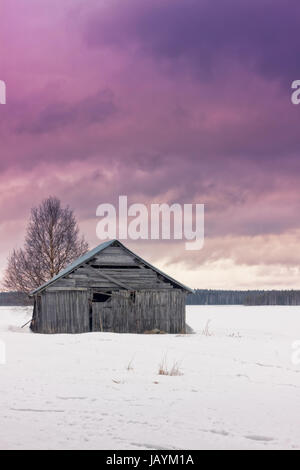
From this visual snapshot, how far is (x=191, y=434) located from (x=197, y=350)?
12.4 meters

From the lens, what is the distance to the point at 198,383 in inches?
462

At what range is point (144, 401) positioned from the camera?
945 centimetres

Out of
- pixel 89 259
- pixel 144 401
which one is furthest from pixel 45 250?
pixel 144 401

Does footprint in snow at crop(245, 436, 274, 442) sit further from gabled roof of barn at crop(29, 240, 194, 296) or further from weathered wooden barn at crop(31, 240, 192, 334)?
gabled roof of barn at crop(29, 240, 194, 296)

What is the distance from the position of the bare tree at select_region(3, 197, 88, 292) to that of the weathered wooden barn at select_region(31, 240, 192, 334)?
10869mm

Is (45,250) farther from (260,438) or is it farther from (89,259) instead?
(260,438)

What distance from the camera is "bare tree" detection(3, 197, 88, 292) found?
44.1 m

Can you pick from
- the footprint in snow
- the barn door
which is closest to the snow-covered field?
the footprint in snow

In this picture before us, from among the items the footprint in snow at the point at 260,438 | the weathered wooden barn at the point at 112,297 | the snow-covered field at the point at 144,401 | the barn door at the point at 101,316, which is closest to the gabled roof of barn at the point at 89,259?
the weathered wooden barn at the point at 112,297

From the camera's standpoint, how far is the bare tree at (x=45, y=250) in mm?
44094
